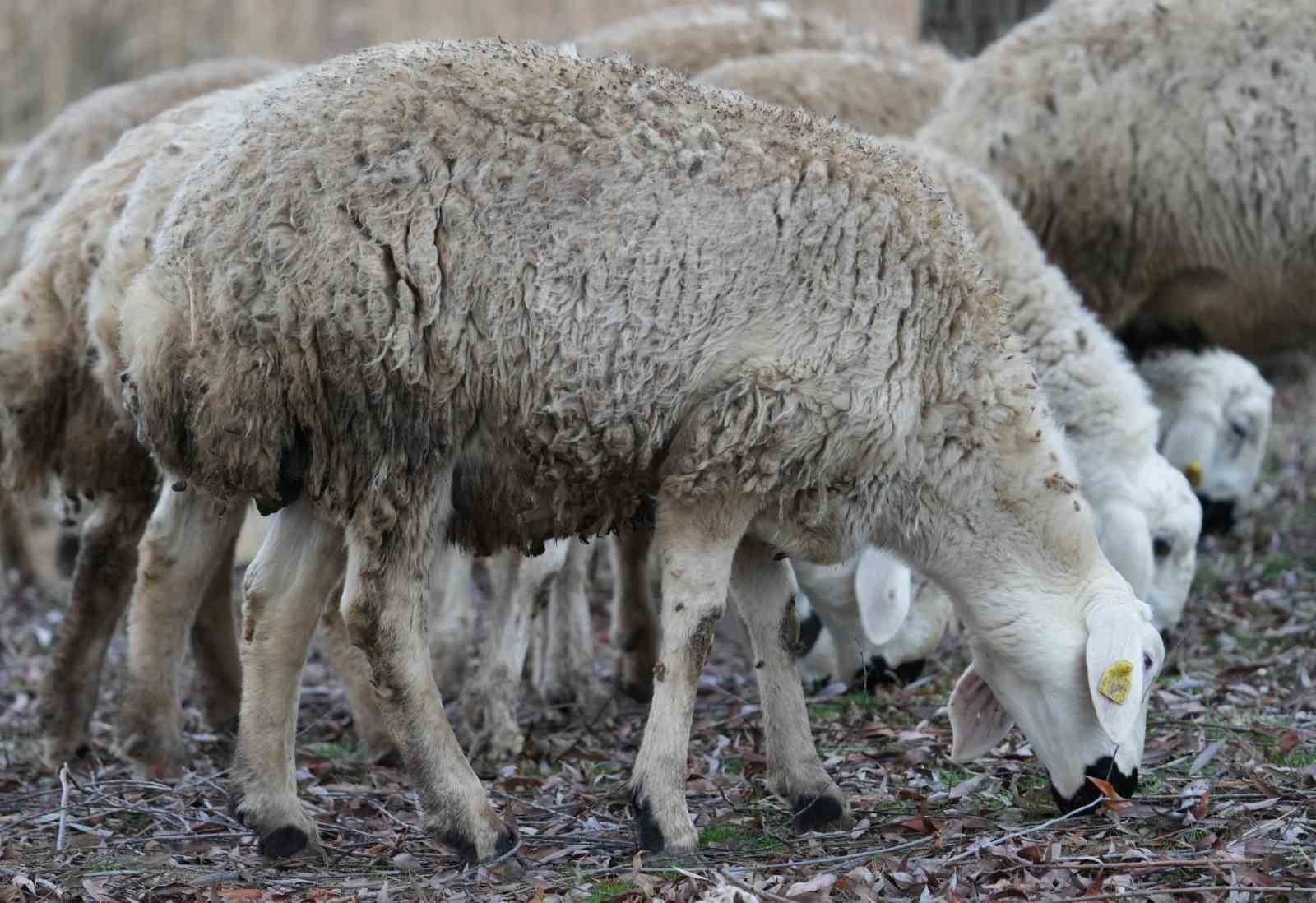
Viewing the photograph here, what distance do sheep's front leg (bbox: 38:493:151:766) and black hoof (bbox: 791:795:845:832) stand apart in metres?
2.48

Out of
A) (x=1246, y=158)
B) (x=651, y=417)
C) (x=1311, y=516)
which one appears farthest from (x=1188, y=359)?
(x=651, y=417)

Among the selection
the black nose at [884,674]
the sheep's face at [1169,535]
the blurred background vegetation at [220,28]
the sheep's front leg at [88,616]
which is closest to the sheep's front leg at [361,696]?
the sheep's front leg at [88,616]

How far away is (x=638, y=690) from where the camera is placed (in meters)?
6.32

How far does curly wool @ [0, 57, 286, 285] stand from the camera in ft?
21.9

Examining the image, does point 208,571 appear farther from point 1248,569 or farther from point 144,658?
point 1248,569

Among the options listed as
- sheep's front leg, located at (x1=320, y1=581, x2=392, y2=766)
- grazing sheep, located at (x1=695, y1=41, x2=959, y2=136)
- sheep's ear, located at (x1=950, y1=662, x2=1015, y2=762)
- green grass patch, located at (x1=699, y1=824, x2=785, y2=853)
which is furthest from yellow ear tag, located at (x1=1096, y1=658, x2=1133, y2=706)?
grazing sheep, located at (x1=695, y1=41, x2=959, y2=136)

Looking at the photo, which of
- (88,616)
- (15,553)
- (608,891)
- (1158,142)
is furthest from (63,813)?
(15,553)

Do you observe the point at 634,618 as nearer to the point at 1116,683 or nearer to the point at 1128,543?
the point at 1128,543

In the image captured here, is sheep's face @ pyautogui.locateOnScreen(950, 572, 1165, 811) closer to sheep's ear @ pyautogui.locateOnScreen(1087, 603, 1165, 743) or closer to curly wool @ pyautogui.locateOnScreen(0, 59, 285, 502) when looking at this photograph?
sheep's ear @ pyautogui.locateOnScreen(1087, 603, 1165, 743)

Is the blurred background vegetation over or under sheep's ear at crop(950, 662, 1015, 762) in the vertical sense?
over

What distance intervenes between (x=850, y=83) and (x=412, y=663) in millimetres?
4451

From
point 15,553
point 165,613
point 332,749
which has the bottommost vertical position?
point 15,553

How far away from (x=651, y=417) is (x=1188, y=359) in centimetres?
503

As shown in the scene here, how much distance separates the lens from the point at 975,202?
6.12m
